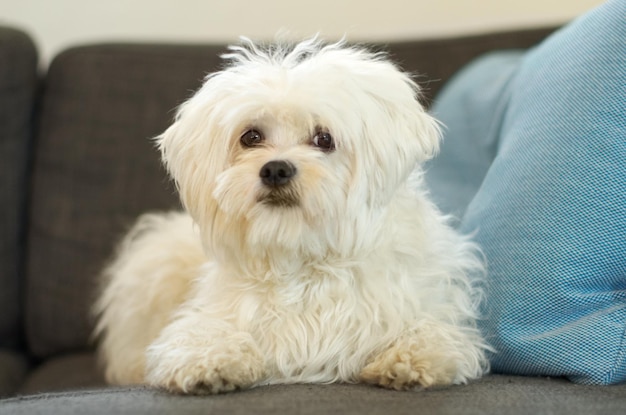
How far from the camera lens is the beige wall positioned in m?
2.51

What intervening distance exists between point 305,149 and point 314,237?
0.15 meters

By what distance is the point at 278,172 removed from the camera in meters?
1.25

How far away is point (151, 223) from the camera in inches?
76.9

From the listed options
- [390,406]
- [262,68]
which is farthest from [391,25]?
[390,406]

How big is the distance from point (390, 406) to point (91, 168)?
1.37 meters

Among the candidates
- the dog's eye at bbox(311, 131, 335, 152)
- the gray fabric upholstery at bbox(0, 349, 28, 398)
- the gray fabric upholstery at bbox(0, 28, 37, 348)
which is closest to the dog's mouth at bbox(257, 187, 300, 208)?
the dog's eye at bbox(311, 131, 335, 152)

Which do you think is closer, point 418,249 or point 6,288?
point 418,249

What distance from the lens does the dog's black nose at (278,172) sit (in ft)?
4.09

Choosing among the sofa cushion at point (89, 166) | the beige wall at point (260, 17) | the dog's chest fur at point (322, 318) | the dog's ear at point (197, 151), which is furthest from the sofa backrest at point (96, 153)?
the dog's chest fur at point (322, 318)

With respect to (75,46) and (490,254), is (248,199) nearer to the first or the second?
(490,254)

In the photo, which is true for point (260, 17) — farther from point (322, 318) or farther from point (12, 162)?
point (322, 318)

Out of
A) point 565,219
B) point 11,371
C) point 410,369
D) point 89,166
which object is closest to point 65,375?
point 11,371

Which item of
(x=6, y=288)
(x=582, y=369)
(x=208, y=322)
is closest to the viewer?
(x=582, y=369)

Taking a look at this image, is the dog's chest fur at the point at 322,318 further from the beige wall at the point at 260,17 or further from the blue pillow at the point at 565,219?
the beige wall at the point at 260,17
